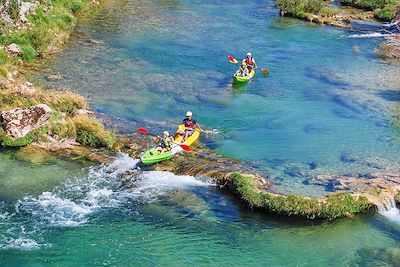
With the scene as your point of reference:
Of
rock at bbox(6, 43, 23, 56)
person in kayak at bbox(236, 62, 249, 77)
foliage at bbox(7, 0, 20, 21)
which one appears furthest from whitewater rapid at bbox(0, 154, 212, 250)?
foliage at bbox(7, 0, 20, 21)

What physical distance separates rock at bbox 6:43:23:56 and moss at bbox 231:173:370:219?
58.3ft

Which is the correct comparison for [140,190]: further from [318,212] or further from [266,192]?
[318,212]

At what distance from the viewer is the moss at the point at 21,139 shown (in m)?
22.4

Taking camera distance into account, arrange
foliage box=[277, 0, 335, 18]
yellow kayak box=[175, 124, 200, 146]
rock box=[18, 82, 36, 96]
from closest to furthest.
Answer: yellow kayak box=[175, 124, 200, 146], rock box=[18, 82, 36, 96], foliage box=[277, 0, 335, 18]

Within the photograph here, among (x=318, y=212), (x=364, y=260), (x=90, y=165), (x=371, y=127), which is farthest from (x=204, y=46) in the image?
(x=364, y=260)

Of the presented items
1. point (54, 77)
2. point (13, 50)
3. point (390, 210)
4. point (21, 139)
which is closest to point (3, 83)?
point (54, 77)

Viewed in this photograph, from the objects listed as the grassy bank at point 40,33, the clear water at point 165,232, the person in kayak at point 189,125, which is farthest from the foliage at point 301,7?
the clear water at point 165,232

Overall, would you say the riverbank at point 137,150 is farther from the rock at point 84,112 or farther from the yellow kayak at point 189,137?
the yellow kayak at point 189,137

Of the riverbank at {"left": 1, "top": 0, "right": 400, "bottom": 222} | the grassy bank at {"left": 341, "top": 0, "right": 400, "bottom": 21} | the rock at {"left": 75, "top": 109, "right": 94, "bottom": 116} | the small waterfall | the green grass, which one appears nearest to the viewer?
the riverbank at {"left": 1, "top": 0, "right": 400, "bottom": 222}

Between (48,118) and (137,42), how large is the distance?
1466cm

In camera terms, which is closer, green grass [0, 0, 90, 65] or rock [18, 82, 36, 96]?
rock [18, 82, 36, 96]

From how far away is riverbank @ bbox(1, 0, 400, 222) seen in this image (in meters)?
19.2

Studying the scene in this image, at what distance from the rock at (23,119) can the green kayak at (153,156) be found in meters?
4.90

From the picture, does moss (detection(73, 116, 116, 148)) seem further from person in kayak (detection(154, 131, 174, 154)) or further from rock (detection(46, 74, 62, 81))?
rock (detection(46, 74, 62, 81))
